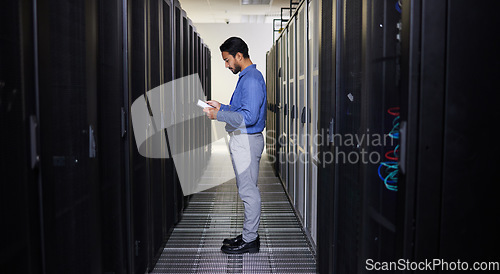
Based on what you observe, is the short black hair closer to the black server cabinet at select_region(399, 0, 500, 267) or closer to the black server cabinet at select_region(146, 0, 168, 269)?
the black server cabinet at select_region(146, 0, 168, 269)

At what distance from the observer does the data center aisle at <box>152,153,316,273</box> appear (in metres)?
3.09

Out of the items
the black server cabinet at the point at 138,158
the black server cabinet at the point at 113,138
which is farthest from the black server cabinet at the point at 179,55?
the black server cabinet at the point at 113,138

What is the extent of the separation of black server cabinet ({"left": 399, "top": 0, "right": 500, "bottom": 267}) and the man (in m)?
1.96

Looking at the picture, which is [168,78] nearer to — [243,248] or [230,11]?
[243,248]

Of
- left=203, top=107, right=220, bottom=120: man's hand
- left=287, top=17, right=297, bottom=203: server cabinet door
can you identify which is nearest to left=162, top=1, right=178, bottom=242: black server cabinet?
left=203, top=107, right=220, bottom=120: man's hand

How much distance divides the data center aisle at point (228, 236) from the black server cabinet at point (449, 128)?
1.89 metres

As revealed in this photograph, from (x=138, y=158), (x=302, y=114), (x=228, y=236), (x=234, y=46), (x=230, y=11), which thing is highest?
(x=230, y=11)

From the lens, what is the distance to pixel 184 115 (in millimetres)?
4379

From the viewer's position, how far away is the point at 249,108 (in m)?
3.14

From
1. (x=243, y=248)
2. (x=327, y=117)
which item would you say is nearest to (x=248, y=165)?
(x=243, y=248)

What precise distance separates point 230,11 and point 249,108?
8002mm

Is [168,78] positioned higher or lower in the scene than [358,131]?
higher

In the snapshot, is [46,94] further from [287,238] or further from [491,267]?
[287,238]

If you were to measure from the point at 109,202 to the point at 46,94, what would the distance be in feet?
2.59
